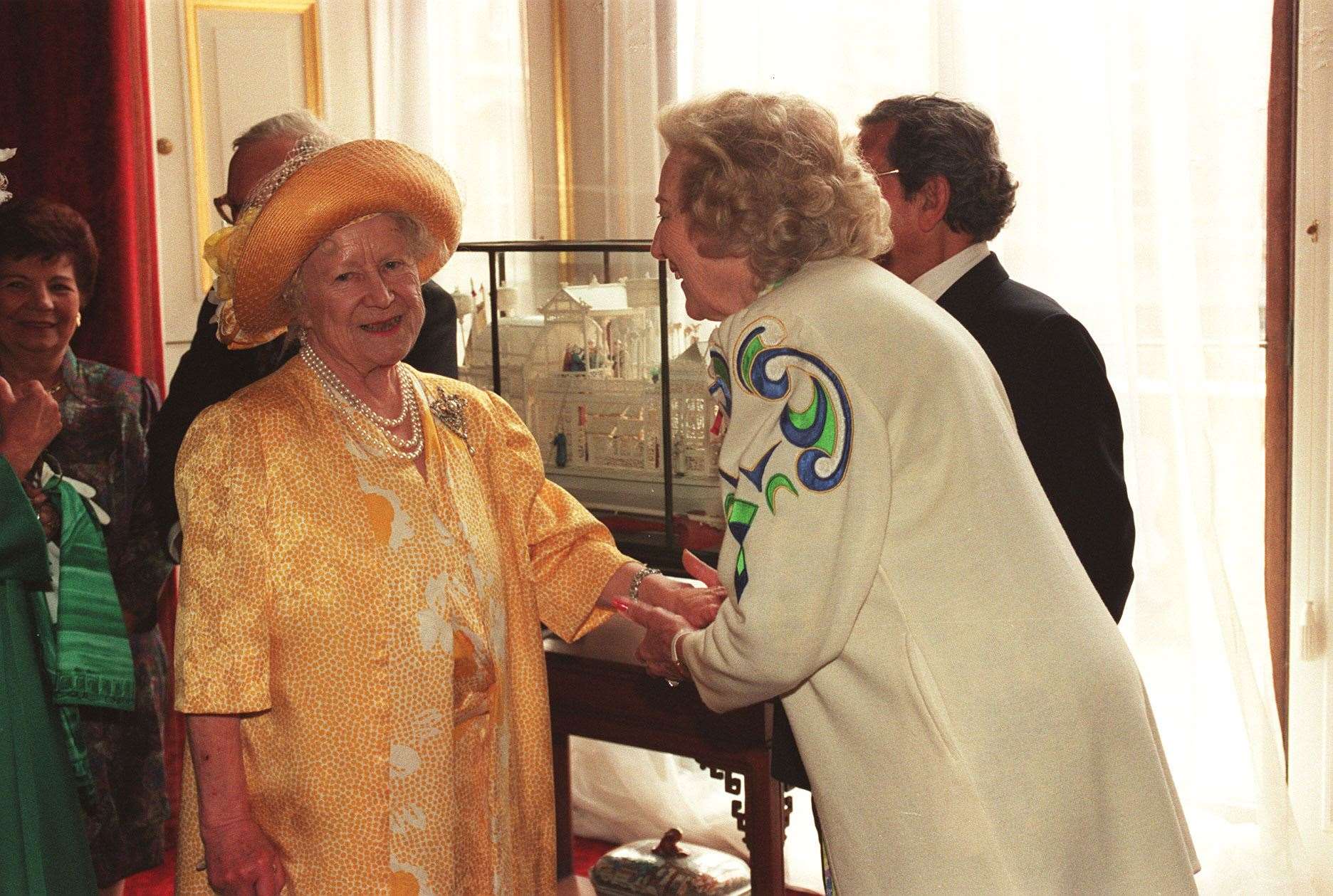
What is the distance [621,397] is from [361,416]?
4.44ft

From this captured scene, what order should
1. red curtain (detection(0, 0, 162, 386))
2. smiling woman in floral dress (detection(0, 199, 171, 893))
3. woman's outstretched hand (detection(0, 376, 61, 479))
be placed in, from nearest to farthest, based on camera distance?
woman's outstretched hand (detection(0, 376, 61, 479))
smiling woman in floral dress (detection(0, 199, 171, 893))
red curtain (detection(0, 0, 162, 386))

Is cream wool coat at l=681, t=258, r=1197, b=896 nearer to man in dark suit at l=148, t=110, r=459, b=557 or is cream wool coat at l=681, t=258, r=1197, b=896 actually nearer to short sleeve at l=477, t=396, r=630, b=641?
Answer: short sleeve at l=477, t=396, r=630, b=641

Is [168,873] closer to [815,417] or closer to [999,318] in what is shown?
[999,318]

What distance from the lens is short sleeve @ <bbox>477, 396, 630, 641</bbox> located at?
2.11 metres

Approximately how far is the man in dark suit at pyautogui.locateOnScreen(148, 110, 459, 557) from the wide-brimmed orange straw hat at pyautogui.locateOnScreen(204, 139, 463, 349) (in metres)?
0.41

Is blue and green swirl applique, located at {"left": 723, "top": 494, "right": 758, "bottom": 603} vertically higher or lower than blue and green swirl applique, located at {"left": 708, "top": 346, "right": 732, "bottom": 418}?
lower

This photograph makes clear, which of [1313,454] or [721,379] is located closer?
[721,379]

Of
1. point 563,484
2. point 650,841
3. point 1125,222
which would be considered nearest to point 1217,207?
point 1125,222

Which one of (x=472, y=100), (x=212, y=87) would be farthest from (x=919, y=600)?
(x=212, y=87)

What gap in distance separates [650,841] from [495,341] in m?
1.29

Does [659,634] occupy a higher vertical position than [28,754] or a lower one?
higher

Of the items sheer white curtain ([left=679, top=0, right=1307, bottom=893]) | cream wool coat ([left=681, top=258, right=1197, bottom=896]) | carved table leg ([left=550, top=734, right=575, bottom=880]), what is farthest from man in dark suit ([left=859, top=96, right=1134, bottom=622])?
carved table leg ([left=550, top=734, right=575, bottom=880])

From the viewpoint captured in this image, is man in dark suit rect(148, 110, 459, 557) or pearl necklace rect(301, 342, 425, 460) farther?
man in dark suit rect(148, 110, 459, 557)

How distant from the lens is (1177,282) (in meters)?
3.13
